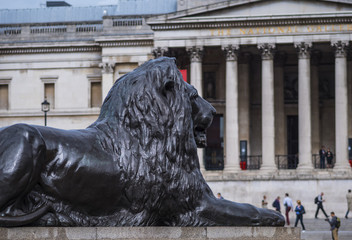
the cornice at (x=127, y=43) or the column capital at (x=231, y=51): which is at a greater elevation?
the cornice at (x=127, y=43)

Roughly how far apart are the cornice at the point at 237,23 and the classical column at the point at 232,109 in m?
1.44

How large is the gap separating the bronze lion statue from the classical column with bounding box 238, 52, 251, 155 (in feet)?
161

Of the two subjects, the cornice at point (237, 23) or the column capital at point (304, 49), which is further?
the column capital at point (304, 49)

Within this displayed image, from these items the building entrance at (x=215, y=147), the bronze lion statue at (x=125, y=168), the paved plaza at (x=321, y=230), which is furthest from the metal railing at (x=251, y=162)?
the bronze lion statue at (x=125, y=168)

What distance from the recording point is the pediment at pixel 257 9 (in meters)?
55.0

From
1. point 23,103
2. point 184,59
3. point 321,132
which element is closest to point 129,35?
point 184,59

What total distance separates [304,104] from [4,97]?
21549mm

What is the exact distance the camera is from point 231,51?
5650 cm

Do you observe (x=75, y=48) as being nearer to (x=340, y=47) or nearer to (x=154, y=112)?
(x=340, y=47)

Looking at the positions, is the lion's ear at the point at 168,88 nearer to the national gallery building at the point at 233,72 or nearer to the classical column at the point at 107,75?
Answer: the national gallery building at the point at 233,72

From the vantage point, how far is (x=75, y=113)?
63906 millimetres

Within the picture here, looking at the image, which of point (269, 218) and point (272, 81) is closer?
point (269, 218)

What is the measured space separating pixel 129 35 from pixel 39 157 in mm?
53442

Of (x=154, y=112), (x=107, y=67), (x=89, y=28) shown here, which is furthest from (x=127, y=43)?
(x=154, y=112)
